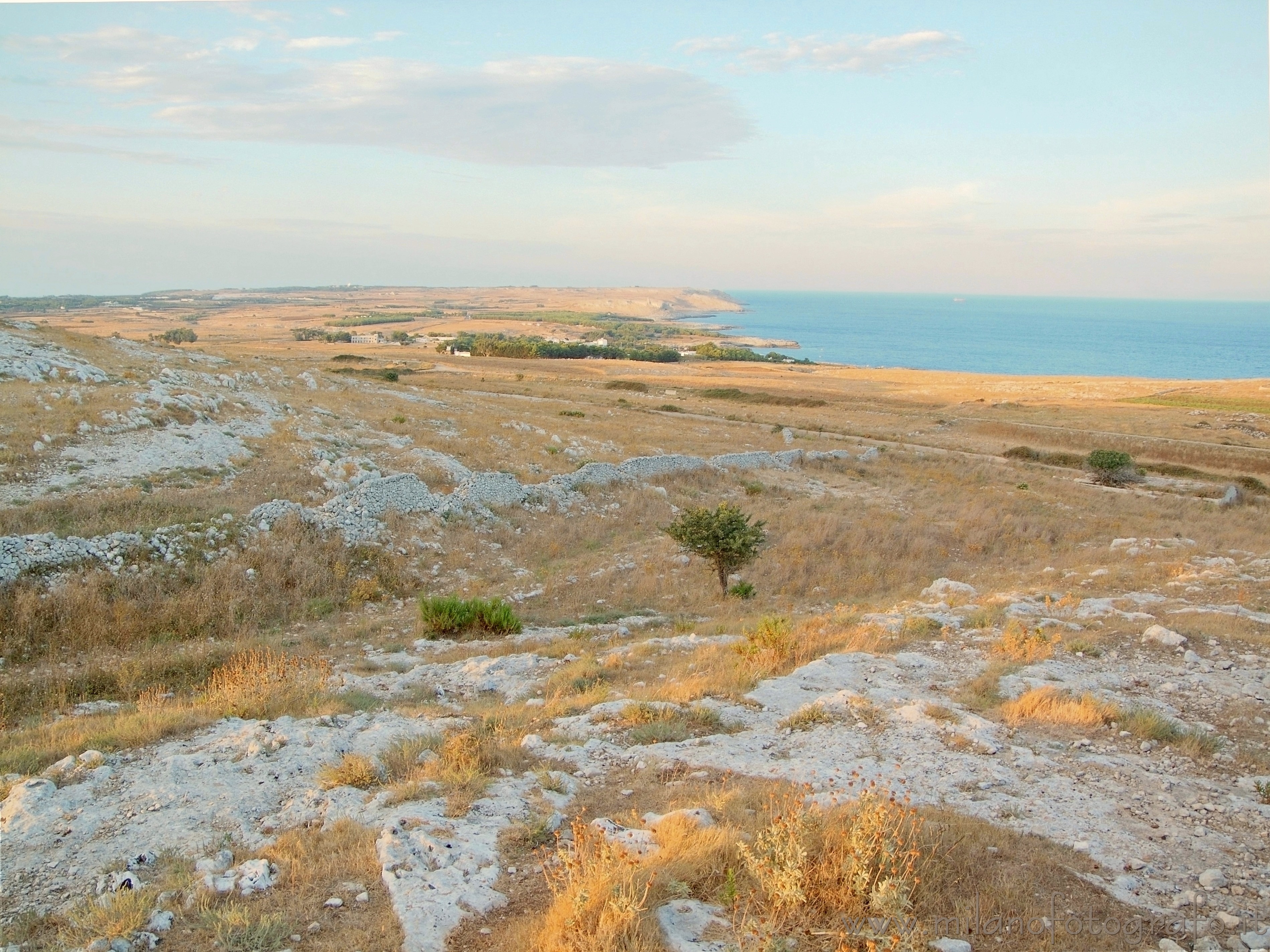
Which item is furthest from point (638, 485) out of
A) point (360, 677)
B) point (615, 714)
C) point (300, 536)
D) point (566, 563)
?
point (615, 714)

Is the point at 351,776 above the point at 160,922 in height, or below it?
below

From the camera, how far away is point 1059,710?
6887 mm

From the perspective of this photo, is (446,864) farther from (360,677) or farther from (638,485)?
(638,485)

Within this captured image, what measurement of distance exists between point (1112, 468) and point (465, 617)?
31.1m

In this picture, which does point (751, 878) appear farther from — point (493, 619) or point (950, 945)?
point (493, 619)

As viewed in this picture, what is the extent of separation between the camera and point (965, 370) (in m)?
125

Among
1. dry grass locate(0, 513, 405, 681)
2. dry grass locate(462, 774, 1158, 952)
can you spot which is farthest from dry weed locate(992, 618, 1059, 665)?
dry grass locate(0, 513, 405, 681)

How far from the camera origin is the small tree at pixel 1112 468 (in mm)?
31125

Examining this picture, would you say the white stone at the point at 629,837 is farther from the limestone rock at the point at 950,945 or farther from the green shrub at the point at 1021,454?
the green shrub at the point at 1021,454

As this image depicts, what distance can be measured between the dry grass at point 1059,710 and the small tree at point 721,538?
719cm

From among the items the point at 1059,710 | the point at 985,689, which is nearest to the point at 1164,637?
the point at 985,689

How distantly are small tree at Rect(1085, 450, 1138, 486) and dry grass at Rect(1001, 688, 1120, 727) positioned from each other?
93.0 ft

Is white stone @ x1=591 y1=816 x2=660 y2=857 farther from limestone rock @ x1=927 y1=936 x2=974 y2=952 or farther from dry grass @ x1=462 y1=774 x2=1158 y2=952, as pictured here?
limestone rock @ x1=927 y1=936 x2=974 y2=952

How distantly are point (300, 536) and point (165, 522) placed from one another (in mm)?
2317
